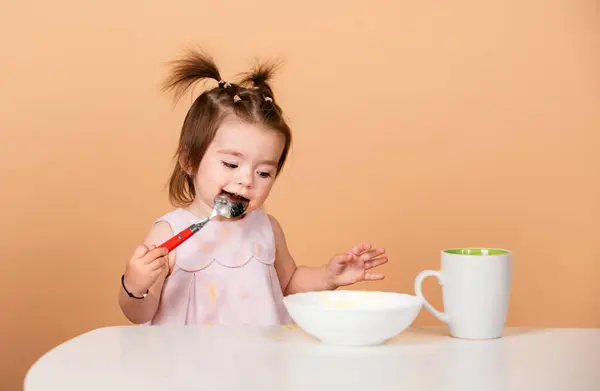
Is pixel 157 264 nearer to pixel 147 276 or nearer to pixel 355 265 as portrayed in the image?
pixel 147 276

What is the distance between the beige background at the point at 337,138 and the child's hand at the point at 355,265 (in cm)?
75

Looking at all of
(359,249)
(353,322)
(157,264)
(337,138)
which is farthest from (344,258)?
(337,138)

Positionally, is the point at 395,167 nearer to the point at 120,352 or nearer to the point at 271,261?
the point at 271,261

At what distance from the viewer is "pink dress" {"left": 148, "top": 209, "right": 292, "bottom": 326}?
1.45 metres

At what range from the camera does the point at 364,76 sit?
2188mm

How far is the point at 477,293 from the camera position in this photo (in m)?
0.97

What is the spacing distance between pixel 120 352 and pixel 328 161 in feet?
4.39

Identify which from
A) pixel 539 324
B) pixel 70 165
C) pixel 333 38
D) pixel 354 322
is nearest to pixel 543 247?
pixel 539 324

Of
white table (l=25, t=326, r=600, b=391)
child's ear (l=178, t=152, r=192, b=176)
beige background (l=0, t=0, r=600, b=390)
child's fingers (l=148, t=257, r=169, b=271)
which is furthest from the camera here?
beige background (l=0, t=0, r=600, b=390)

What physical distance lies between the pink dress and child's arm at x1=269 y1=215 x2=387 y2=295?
0.21ft

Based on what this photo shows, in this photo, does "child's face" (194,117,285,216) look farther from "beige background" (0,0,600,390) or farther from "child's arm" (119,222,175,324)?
"beige background" (0,0,600,390)

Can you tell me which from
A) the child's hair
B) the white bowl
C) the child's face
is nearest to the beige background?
the child's hair

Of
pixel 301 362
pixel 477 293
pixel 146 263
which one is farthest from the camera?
pixel 146 263

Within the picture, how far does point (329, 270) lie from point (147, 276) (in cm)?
36
